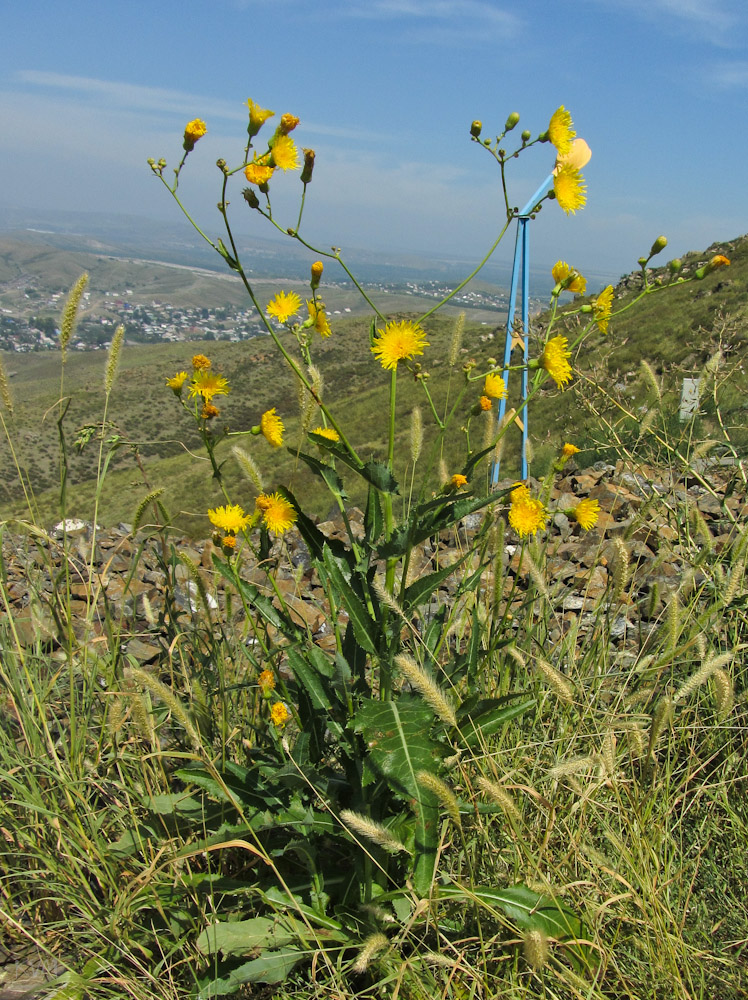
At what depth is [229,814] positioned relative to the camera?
175 cm

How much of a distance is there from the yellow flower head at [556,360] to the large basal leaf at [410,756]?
2.71 ft

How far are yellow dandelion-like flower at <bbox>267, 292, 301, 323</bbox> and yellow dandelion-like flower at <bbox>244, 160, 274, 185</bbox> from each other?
0.25 m

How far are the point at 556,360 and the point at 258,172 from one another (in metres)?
0.79

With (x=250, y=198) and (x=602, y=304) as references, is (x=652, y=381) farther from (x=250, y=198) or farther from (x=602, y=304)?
(x=250, y=198)

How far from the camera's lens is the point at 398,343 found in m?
1.35

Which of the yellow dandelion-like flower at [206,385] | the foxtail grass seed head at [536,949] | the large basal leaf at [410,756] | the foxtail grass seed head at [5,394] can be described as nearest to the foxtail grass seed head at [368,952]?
the large basal leaf at [410,756]

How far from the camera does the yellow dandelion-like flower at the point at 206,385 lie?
161cm

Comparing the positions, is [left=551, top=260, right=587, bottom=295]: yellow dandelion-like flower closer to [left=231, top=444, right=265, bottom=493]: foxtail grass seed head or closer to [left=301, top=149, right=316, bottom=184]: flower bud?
[left=301, top=149, right=316, bottom=184]: flower bud

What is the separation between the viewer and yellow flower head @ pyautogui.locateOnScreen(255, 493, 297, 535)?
5.31ft

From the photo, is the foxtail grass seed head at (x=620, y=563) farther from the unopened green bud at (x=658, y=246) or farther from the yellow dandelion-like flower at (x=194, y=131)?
the yellow dandelion-like flower at (x=194, y=131)

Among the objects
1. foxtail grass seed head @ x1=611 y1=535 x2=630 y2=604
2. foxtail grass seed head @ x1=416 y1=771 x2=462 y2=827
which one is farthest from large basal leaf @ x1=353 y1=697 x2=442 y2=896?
foxtail grass seed head @ x1=611 y1=535 x2=630 y2=604

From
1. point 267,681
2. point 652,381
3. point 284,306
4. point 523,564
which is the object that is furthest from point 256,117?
point 523,564

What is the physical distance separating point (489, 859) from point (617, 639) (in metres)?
1.84

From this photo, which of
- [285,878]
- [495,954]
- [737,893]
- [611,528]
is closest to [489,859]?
[495,954]
